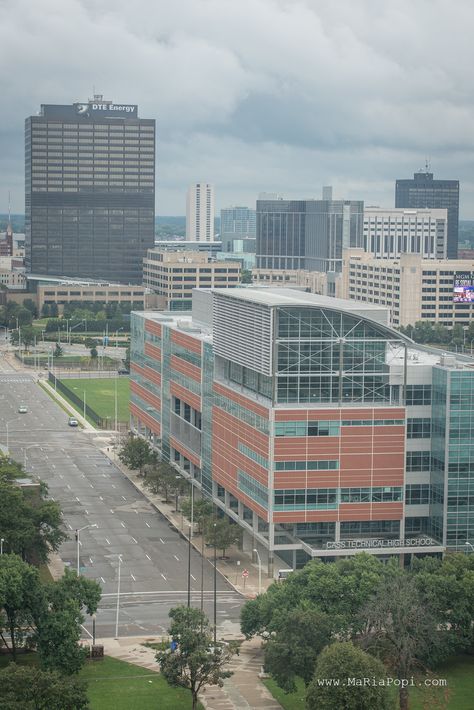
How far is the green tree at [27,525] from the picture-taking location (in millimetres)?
105062

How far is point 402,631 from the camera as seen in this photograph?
269 ft

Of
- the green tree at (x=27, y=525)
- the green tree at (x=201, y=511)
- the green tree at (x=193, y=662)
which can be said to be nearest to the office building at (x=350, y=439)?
the green tree at (x=201, y=511)

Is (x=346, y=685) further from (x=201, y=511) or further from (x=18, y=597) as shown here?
(x=201, y=511)

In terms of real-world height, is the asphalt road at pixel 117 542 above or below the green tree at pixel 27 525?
below

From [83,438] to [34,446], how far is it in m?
9.55

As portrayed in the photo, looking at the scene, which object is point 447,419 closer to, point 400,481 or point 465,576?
point 400,481

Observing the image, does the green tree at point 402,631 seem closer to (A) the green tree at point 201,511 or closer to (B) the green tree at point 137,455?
(A) the green tree at point 201,511

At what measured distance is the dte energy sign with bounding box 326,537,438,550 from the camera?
109438 millimetres

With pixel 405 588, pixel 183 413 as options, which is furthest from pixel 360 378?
pixel 183 413

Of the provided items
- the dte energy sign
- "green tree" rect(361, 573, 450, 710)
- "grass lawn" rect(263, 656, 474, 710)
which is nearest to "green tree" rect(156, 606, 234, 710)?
"grass lawn" rect(263, 656, 474, 710)

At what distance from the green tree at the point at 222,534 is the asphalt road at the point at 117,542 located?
198 cm

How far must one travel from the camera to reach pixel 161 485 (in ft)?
463

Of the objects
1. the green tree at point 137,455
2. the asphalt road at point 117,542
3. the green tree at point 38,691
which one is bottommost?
the asphalt road at point 117,542

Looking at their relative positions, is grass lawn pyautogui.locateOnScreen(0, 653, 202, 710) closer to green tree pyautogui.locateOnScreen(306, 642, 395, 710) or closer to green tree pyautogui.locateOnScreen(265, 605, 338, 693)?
green tree pyautogui.locateOnScreen(265, 605, 338, 693)
